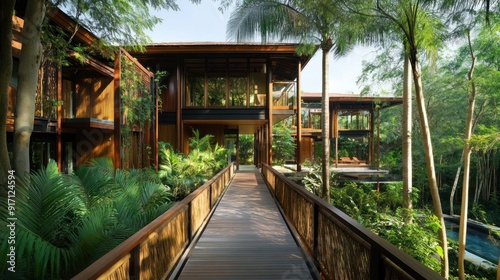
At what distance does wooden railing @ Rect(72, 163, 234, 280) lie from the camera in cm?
176

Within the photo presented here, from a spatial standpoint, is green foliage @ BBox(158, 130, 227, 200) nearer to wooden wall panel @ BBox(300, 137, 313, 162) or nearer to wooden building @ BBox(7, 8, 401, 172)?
wooden building @ BBox(7, 8, 401, 172)

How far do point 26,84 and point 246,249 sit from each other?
4.29 m

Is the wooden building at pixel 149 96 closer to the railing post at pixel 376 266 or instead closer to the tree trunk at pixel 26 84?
the tree trunk at pixel 26 84

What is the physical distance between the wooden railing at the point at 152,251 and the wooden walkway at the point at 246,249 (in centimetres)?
32

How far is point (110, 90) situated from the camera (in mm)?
11906

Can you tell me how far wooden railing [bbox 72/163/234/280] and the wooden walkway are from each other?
318 mm

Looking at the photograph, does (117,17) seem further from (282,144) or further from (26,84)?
(282,144)

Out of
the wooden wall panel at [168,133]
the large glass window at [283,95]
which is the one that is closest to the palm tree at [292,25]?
the large glass window at [283,95]

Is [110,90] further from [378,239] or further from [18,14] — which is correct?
[378,239]

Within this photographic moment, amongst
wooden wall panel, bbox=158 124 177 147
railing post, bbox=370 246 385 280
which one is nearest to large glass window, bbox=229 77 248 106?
wooden wall panel, bbox=158 124 177 147

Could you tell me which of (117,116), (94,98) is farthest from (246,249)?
(94,98)

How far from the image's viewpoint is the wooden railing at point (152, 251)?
1759 millimetres

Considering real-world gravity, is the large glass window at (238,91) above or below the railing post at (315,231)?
above

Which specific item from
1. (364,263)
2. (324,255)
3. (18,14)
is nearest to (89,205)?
(324,255)
